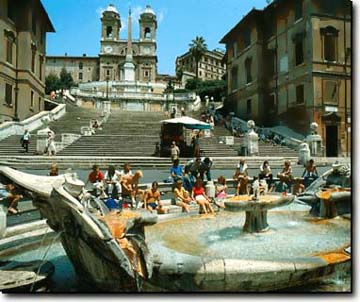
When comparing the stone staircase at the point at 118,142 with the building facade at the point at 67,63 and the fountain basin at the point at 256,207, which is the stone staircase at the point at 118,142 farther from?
the fountain basin at the point at 256,207

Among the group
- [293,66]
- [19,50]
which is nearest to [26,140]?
[19,50]

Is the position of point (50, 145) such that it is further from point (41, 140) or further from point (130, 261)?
point (130, 261)

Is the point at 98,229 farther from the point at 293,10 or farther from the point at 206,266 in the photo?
the point at 293,10

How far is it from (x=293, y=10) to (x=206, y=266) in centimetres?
871

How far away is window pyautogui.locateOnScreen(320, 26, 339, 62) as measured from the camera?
5102 mm

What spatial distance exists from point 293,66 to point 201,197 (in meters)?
5.12

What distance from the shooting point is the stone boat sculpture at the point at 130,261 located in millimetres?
2609


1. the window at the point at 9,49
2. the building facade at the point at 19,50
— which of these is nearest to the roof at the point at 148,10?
the building facade at the point at 19,50

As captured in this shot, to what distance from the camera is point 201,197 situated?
5.27 meters

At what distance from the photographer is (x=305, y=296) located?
3107mm

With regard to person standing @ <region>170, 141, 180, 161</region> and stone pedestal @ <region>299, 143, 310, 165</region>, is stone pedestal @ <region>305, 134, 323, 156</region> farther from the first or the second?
person standing @ <region>170, 141, 180, 161</region>

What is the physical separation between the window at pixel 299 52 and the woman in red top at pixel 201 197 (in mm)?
4430

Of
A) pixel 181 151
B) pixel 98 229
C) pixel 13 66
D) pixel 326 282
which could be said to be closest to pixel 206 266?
pixel 98 229

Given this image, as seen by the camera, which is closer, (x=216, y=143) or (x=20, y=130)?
(x=20, y=130)
